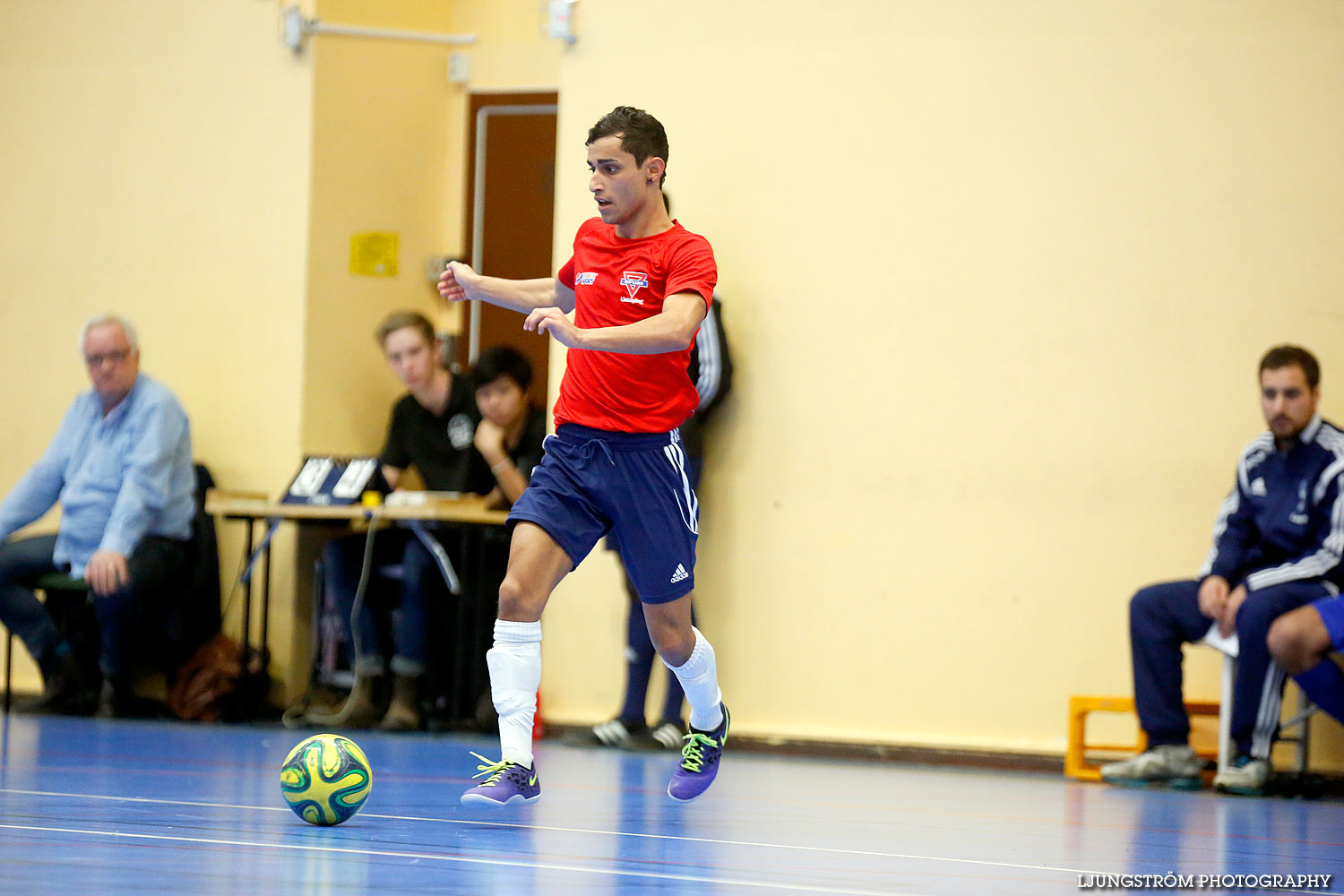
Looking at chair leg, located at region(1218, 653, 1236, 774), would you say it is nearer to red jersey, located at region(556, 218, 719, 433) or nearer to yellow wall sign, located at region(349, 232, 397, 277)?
red jersey, located at region(556, 218, 719, 433)

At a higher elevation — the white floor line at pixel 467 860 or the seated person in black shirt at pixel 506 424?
the seated person in black shirt at pixel 506 424

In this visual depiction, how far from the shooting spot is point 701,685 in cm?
469

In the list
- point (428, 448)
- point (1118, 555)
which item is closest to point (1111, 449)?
point (1118, 555)

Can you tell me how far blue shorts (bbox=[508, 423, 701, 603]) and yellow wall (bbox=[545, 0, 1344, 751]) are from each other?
277 cm

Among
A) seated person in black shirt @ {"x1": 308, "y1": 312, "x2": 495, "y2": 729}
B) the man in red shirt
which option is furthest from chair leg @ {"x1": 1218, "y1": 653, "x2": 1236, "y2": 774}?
seated person in black shirt @ {"x1": 308, "y1": 312, "x2": 495, "y2": 729}

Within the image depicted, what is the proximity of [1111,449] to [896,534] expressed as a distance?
3.24ft

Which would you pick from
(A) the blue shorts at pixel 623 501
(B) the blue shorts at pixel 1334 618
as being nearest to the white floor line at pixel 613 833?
(A) the blue shorts at pixel 623 501

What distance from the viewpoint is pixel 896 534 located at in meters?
7.03

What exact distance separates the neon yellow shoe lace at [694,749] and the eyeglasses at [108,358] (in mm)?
4053

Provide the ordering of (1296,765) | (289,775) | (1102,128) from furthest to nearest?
(1102,128), (1296,765), (289,775)

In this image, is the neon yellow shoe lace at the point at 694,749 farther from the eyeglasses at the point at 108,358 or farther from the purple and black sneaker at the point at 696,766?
the eyeglasses at the point at 108,358

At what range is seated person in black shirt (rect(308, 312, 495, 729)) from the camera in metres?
7.32

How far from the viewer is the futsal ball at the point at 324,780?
369 centimetres

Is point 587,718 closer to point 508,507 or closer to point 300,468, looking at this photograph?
point 508,507
